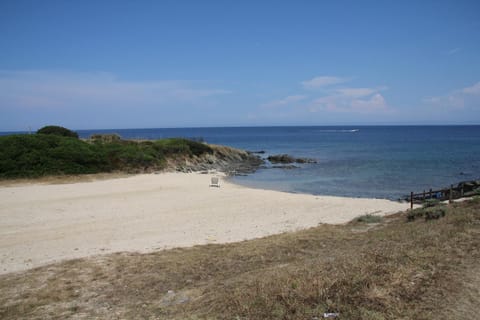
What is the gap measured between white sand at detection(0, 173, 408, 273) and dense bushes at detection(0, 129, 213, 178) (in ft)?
14.1

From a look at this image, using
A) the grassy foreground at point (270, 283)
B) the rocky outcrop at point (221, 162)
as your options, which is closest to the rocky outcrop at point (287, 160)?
the rocky outcrop at point (221, 162)

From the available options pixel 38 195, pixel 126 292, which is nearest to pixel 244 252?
pixel 126 292

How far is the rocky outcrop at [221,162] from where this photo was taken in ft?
140

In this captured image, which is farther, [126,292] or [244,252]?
[244,252]

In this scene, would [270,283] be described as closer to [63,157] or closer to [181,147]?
[63,157]

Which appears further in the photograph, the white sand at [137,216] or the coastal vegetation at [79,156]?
Result: the coastal vegetation at [79,156]

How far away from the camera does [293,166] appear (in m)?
47.1

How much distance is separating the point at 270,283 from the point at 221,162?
44.3 metres

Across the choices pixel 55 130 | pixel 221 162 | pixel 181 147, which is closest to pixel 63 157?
pixel 55 130

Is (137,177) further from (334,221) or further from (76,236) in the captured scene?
(334,221)

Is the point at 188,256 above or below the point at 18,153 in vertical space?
below

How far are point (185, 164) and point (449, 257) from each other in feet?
126

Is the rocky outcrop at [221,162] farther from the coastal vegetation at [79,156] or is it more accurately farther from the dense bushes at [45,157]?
the dense bushes at [45,157]

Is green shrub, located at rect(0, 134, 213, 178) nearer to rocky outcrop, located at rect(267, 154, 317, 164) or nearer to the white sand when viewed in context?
the white sand
